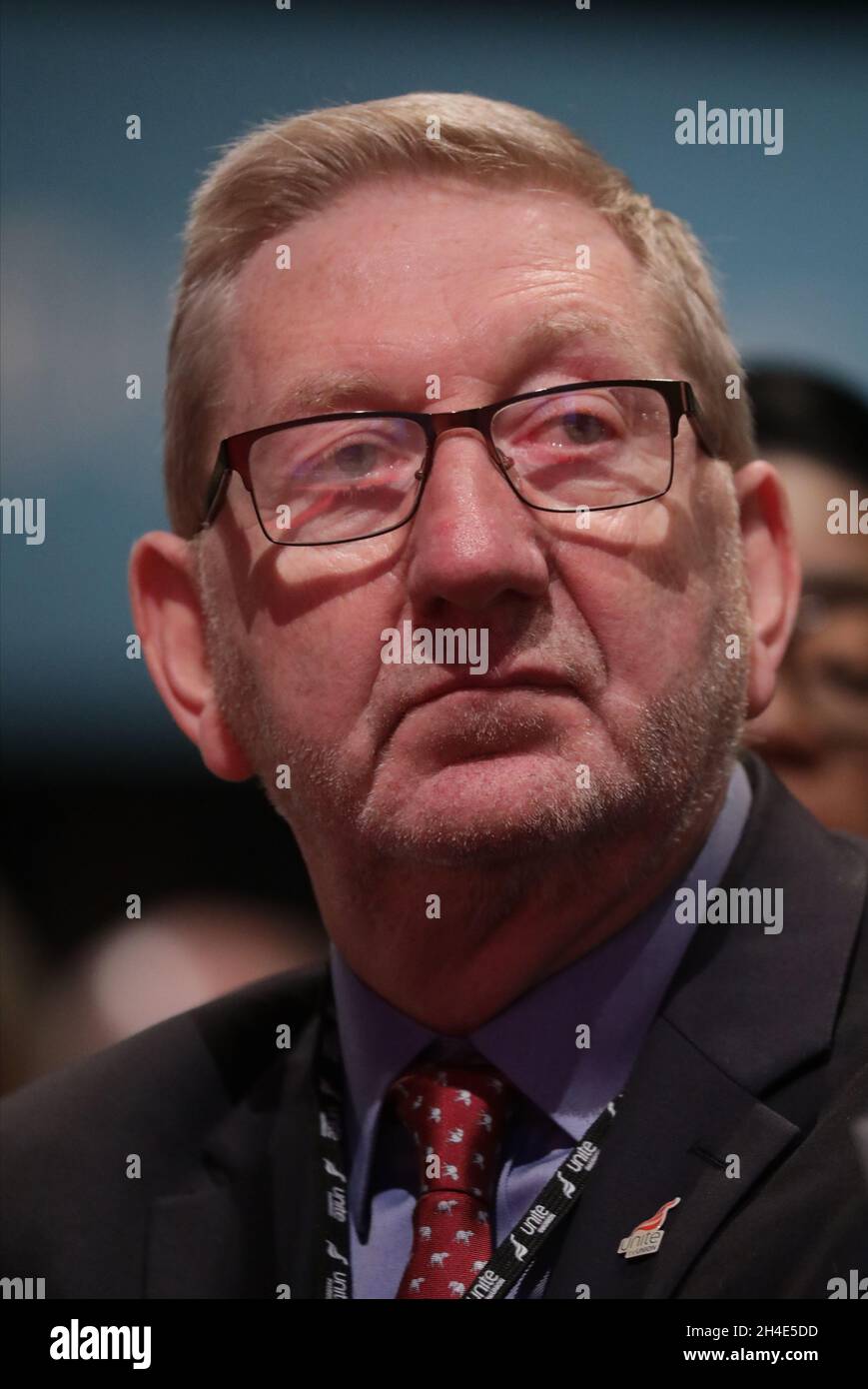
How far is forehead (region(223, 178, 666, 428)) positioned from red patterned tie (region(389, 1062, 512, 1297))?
2.51ft

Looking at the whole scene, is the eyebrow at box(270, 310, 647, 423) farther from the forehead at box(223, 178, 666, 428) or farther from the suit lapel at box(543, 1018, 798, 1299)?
the suit lapel at box(543, 1018, 798, 1299)

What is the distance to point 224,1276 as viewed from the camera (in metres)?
1.67

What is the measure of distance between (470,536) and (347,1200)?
790 mm

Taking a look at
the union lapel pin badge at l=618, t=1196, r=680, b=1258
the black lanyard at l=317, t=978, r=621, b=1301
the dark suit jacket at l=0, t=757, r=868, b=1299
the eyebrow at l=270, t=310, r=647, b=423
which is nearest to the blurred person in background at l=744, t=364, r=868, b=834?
the dark suit jacket at l=0, t=757, r=868, b=1299

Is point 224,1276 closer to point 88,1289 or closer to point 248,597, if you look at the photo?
point 88,1289

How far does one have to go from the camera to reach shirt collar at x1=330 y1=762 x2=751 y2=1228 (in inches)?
61.2

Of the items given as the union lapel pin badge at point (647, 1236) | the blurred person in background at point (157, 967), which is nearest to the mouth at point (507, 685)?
the union lapel pin badge at point (647, 1236)

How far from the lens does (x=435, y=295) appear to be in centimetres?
155

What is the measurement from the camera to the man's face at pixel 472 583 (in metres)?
1.47

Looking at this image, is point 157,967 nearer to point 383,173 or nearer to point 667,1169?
point 667,1169

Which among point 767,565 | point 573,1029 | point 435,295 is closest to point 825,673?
point 767,565

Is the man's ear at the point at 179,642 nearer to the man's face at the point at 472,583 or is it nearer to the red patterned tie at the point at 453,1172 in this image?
the man's face at the point at 472,583

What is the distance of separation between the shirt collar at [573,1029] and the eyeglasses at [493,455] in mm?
454
